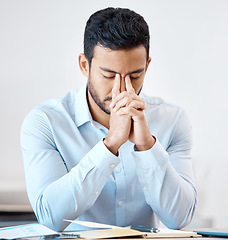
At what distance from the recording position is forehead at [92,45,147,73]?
57.6 inches

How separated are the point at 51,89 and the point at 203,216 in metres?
1.64

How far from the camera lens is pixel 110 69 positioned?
1.47m

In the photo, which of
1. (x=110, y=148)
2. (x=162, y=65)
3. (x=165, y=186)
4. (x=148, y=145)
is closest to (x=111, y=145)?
(x=110, y=148)

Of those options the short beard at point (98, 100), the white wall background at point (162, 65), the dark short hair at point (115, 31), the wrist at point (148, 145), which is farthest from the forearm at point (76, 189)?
the white wall background at point (162, 65)

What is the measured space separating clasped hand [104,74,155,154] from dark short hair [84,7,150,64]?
121 mm

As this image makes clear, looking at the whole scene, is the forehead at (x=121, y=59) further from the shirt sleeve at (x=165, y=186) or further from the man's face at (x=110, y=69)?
the shirt sleeve at (x=165, y=186)

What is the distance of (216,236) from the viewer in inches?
43.9

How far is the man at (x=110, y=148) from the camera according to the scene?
1.40 meters

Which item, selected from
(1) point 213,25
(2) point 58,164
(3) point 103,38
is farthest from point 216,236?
(1) point 213,25

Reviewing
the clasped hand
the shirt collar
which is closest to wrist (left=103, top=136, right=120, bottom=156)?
the clasped hand

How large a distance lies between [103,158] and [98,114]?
35 cm

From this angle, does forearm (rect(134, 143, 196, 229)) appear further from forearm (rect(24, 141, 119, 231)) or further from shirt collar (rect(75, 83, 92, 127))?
shirt collar (rect(75, 83, 92, 127))

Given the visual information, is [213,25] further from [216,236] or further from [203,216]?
[216,236]

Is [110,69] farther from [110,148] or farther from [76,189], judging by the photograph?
[76,189]
